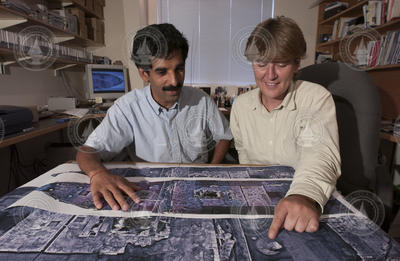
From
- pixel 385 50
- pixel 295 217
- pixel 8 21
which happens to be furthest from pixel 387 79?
pixel 8 21

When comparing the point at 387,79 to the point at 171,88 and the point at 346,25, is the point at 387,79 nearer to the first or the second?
the point at 346,25

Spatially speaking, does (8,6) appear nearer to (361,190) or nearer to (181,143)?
(181,143)

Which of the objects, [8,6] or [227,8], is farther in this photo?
[227,8]

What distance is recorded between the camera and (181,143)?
45.7 inches

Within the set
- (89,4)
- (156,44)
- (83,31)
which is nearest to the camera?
(156,44)

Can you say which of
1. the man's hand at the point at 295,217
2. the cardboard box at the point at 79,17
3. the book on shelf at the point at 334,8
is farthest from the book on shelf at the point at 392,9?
the cardboard box at the point at 79,17

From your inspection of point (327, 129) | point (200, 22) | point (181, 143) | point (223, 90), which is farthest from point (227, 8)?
point (327, 129)

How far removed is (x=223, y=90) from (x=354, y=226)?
3.09 meters

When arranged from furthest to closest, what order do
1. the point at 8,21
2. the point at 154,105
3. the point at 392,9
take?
1. the point at 392,9
2. the point at 8,21
3. the point at 154,105

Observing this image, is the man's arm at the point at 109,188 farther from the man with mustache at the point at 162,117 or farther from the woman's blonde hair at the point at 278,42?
the woman's blonde hair at the point at 278,42

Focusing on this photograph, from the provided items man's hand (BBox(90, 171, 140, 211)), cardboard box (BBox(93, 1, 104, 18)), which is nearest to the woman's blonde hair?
man's hand (BBox(90, 171, 140, 211))

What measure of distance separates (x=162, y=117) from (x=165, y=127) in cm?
5

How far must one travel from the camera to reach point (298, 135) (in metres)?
0.89

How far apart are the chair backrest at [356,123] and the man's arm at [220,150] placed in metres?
0.52
